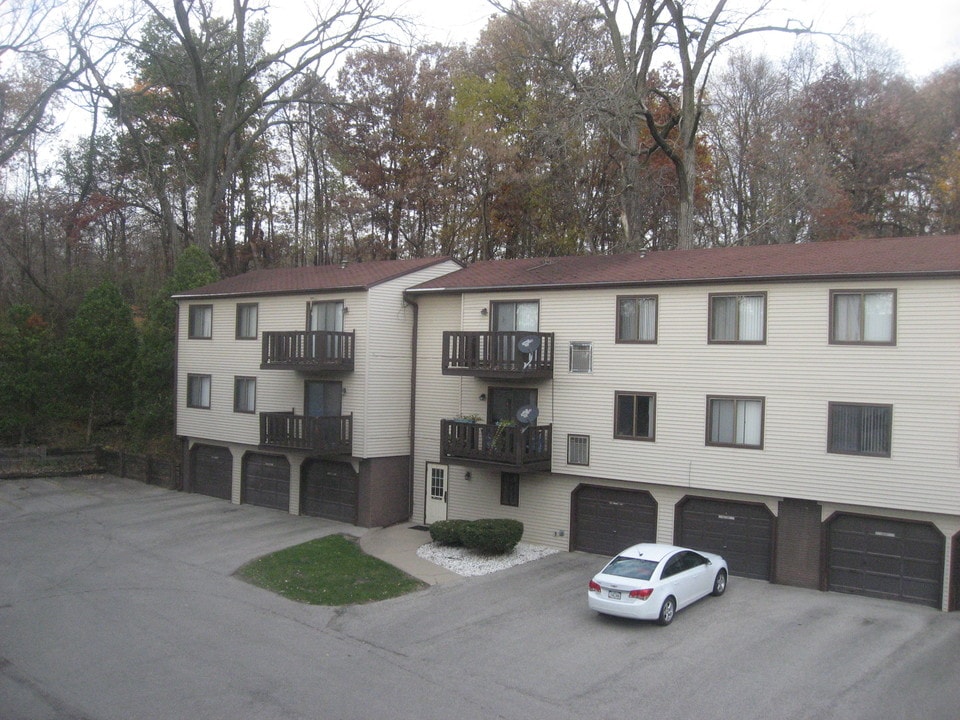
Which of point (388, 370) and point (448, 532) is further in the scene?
point (388, 370)

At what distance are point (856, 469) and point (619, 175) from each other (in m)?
21.4

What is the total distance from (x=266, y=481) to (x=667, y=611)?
642 inches

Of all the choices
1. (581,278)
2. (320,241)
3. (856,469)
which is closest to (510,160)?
(320,241)

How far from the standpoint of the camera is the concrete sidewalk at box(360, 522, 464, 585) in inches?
797

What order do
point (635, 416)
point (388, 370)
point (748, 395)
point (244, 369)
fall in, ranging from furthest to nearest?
point (244, 369) < point (388, 370) < point (635, 416) < point (748, 395)

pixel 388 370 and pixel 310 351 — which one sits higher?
pixel 310 351

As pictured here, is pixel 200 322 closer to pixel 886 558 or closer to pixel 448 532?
pixel 448 532

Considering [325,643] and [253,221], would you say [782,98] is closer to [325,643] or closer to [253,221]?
[253,221]

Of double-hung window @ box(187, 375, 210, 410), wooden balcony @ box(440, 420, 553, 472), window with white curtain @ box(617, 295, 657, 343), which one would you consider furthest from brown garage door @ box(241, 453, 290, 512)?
window with white curtain @ box(617, 295, 657, 343)

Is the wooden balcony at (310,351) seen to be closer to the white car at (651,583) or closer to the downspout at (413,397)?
the downspout at (413,397)

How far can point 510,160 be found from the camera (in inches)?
1427

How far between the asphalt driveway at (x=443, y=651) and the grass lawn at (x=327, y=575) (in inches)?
19.3

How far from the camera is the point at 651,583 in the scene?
632 inches

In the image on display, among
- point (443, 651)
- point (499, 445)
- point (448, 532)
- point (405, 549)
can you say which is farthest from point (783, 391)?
point (405, 549)
